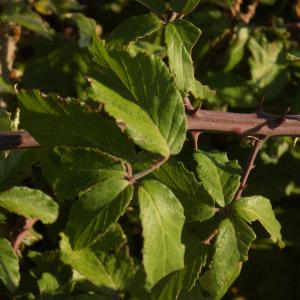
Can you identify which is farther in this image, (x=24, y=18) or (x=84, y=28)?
(x=84, y=28)

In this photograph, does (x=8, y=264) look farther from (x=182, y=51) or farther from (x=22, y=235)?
(x=182, y=51)

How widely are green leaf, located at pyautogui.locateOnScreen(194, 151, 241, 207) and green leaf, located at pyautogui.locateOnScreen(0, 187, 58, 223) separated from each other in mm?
433

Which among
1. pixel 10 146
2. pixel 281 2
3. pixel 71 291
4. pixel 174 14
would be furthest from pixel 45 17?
pixel 10 146

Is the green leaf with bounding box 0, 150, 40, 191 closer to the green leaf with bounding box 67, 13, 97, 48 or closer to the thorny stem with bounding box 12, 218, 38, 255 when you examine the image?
the thorny stem with bounding box 12, 218, 38, 255

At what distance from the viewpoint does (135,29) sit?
1.17 m

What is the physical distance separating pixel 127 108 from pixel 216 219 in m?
0.38

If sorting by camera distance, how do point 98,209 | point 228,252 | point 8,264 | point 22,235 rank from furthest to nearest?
point 22,235, point 8,264, point 228,252, point 98,209

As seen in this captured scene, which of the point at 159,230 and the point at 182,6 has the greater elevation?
the point at 182,6

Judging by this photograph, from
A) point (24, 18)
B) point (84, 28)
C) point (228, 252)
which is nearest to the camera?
point (228, 252)

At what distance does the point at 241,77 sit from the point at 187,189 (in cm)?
107

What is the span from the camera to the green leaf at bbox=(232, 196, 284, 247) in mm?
1185

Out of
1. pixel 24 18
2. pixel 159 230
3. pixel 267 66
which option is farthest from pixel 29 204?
pixel 267 66

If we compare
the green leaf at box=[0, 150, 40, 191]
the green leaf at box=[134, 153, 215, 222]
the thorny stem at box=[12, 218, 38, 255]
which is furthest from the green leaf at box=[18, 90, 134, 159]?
the thorny stem at box=[12, 218, 38, 255]

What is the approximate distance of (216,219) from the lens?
124cm
